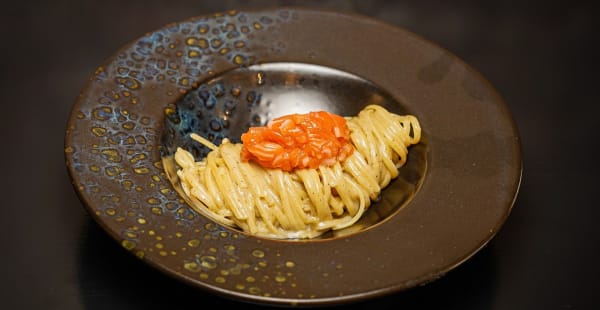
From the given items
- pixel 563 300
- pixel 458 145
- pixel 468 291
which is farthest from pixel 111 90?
Result: pixel 563 300

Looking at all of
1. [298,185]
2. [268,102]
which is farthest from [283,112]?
[298,185]

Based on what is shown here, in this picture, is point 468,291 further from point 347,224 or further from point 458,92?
point 458,92

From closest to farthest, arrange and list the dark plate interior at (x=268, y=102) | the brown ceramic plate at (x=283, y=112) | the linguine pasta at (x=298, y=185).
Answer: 1. the brown ceramic plate at (x=283, y=112)
2. the linguine pasta at (x=298, y=185)
3. the dark plate interior at (x=268, y=102)

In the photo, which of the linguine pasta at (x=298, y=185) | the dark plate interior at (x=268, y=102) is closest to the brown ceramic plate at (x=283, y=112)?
the dark plate interior at (x=268, y=102)

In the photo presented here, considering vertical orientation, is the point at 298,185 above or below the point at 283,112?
below

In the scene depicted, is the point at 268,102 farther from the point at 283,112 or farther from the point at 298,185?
the point at 298,185

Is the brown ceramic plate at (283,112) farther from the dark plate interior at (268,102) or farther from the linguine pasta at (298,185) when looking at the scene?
the linguine pasta at (298,185)
